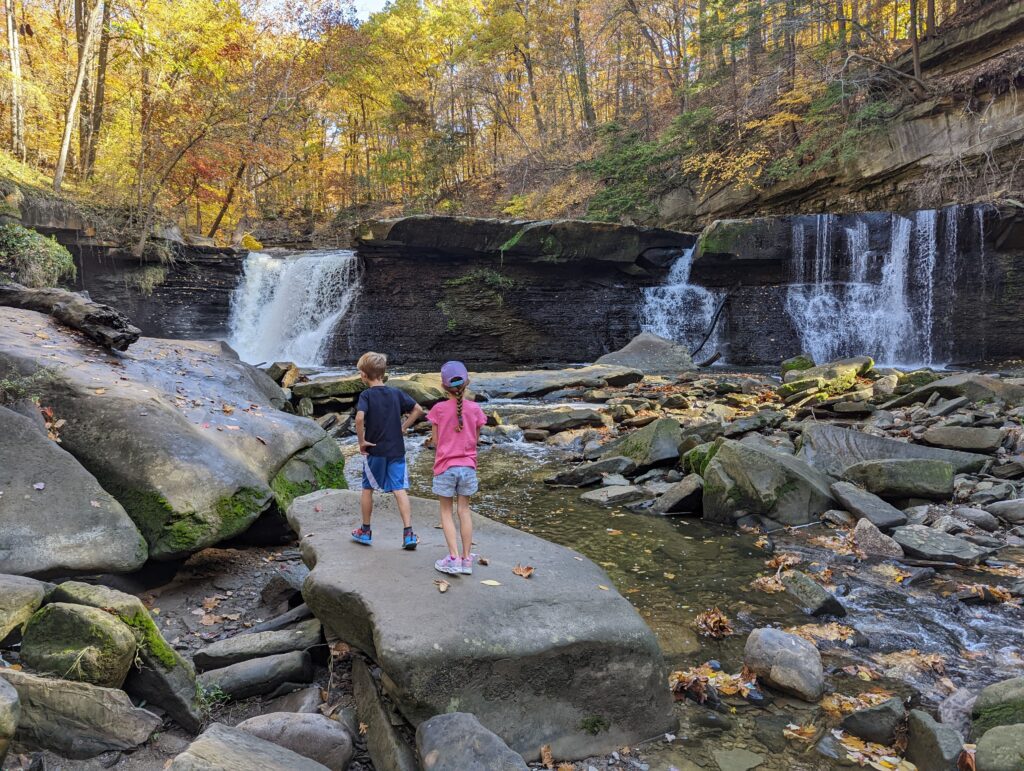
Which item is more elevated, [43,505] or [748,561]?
[43,505]

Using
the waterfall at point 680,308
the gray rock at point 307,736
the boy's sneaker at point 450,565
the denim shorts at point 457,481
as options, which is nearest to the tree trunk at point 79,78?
the waterfall at point 680,308

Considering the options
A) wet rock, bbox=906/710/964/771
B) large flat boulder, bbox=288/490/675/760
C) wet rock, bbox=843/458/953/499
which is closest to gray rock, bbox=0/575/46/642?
large flat boulder, bbox=288/490/675/760

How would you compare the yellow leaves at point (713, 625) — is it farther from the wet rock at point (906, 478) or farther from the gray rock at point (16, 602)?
the gray rock at point (16, 602)

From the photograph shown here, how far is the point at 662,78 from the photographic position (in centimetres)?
2980

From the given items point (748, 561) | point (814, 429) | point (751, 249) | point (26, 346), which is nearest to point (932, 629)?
point (748, 561)

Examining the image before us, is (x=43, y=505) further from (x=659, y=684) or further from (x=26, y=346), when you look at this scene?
(x=659, y=684)

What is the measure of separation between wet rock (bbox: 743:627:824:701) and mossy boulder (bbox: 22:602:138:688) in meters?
3.19

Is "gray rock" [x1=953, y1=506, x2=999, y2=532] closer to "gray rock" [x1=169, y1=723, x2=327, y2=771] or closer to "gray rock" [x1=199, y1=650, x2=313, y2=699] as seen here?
"gray rock" [x1=199, y1=650, x2=313, y2=699]

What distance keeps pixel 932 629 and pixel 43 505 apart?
18.6ft

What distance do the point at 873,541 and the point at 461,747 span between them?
4.44m

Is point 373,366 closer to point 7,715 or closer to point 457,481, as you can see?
point 457,481

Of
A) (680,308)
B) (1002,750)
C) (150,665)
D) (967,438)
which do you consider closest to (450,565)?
(150,665)

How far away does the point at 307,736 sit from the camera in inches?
104

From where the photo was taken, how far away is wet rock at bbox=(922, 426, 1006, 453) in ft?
23.7
